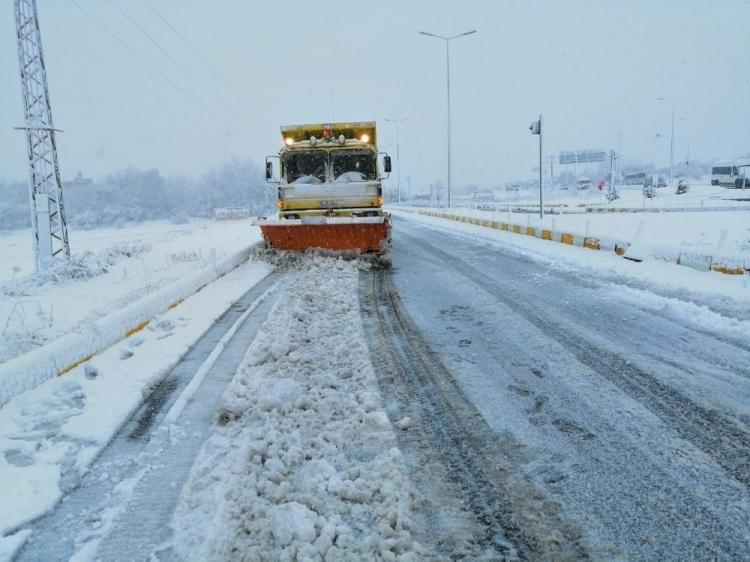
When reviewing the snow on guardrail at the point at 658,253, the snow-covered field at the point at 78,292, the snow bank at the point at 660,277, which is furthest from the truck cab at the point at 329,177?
the snow on guardrail at the point at 658,253

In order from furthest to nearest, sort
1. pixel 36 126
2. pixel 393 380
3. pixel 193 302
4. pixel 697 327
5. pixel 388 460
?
pixel 36 126 → pixel 193 302 → pixel 697 327 → pixel 393 380 → pixel 388 460

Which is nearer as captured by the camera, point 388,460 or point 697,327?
point 388,460

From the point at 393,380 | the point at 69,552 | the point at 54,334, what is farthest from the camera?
the point at 54,334

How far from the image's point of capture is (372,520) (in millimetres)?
2371

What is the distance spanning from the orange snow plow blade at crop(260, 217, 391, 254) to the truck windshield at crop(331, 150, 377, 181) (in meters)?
1.42

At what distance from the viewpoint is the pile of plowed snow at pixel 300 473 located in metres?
2.21

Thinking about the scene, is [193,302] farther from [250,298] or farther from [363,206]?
[363,206]

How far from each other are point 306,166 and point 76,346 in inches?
334

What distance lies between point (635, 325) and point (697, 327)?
632 millimetres

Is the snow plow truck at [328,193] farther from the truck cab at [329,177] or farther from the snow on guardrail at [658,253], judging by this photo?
the snow on guardrail at [658,253]

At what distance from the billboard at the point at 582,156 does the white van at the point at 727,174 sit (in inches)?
1205

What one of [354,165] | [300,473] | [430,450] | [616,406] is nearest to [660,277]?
[616,406]

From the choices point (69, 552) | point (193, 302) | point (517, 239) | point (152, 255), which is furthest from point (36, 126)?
point (69, 552)

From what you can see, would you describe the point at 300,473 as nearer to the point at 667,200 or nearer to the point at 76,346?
the point at 76,346
